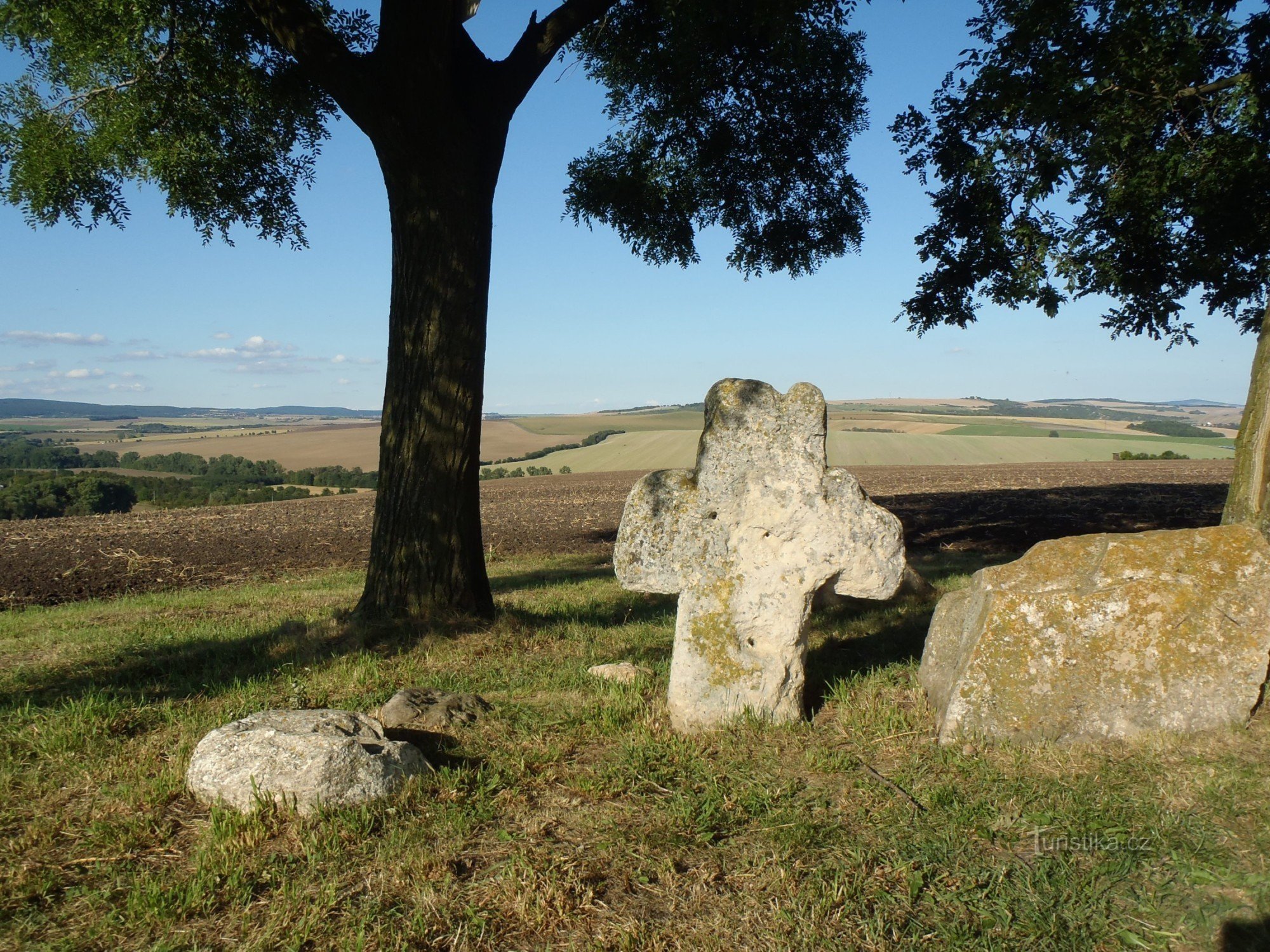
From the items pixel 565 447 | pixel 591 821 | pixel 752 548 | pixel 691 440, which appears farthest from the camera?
pixel 565 447

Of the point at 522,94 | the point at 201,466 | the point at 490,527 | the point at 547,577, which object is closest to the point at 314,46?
the point at 522,94

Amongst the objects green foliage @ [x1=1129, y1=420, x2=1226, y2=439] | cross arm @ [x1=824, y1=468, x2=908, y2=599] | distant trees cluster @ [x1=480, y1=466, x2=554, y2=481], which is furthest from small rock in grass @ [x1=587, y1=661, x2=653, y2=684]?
green foliage @ [x1=1129, y1=420, x2=1226, y2=439]

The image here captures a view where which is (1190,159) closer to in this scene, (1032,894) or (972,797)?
(972,797)

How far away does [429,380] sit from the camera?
719 cm

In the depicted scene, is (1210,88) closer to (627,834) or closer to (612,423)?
(627,834)

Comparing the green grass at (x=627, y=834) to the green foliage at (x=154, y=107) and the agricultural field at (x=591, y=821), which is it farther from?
the green foliage at (x=154, y=107)

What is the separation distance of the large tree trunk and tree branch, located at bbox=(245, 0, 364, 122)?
527mm

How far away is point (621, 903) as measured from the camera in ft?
11.0

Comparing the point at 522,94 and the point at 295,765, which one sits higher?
the point at 522,94

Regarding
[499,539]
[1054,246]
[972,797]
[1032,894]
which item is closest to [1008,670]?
[972,797]

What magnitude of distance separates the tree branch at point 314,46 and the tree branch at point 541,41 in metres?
1.37

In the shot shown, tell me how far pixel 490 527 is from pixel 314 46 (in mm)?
12920

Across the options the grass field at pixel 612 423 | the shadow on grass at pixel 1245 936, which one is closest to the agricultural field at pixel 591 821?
the shadow on grass at pixel 1245 936

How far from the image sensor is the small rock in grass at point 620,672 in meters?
5.89
